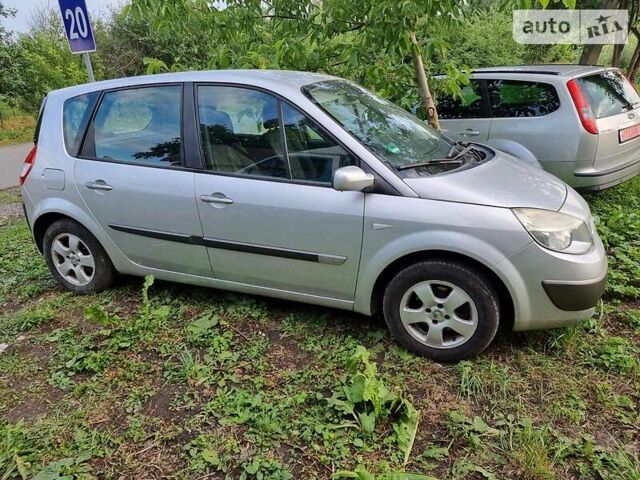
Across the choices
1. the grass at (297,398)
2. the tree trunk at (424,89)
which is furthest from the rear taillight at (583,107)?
the grass at (297,398)

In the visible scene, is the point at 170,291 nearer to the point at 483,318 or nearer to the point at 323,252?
the point at 323,252

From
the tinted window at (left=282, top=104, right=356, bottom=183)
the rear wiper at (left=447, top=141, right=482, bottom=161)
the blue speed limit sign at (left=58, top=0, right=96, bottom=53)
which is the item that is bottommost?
the rear wiper at (left=447, top=141, right=482, bottom=161)

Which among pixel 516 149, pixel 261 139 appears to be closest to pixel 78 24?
pixel 261 139

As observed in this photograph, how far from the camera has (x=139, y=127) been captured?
3.45m

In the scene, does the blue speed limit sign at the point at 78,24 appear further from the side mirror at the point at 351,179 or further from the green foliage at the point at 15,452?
the green foliage at the point at 15,452

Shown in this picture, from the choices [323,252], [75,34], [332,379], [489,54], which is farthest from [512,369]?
[489,54]

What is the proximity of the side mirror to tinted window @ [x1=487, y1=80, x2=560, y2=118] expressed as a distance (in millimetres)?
3308

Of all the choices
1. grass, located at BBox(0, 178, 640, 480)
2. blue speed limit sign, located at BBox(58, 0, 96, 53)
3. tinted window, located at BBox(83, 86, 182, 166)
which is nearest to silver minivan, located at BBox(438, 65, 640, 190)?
grass, located at BBox(0, 178, 640, 480)

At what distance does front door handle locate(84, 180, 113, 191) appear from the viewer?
11.2ft

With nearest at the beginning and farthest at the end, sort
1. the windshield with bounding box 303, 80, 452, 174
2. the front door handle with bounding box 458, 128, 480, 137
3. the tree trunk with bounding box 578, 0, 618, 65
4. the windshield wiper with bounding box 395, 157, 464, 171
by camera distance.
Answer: the windshield wiper with bounding box 395, 157, 464, 171
the windshield with bounding box 303, 80, 452, 174
the front door handle with bounding box 458, 128, 480, 137
the tree trunk with bounding box 578, 0, 618, 65

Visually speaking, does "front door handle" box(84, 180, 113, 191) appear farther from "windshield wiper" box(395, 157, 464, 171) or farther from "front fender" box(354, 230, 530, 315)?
"windshield wiper" box(395, 157, 464, 171)

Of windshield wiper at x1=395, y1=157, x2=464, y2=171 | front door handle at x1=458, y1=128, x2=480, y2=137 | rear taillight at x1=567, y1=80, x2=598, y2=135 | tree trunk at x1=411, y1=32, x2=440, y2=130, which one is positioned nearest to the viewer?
windshield wiper at x1=395, y1=157, x2=464, y2=171

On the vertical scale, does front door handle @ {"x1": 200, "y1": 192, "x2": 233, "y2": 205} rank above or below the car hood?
below

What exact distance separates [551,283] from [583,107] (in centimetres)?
308
